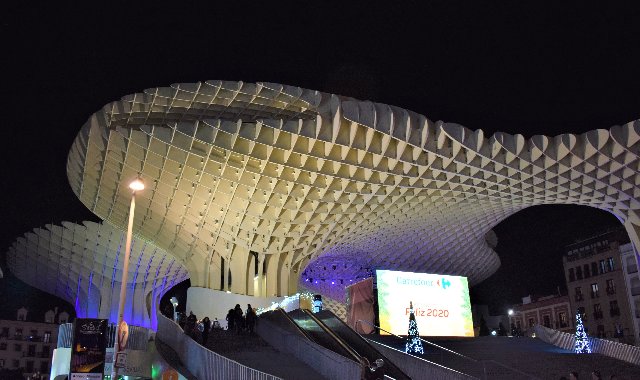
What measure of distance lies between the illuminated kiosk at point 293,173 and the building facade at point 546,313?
35629 mm

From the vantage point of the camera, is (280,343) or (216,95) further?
(216,95)

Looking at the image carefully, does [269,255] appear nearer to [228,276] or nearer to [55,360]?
[228,276]

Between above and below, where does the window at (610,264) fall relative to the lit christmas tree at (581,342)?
above

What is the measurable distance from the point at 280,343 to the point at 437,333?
647 inches

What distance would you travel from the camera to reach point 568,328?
6494 cm

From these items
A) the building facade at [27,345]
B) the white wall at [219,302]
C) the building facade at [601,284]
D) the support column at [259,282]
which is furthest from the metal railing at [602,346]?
the building facade at [27,345]

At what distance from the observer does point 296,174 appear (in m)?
28.0

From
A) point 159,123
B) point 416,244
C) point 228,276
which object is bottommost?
point 228,276

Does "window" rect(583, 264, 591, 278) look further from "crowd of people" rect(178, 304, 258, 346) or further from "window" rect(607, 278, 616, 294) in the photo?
"crowd of people" rect(178, 304, 258, 346)

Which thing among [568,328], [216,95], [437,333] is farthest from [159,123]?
[568,328]

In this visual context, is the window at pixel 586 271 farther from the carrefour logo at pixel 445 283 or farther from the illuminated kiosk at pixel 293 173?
the carrefour logo at pixel 445 283

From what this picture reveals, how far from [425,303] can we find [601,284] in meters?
38.0

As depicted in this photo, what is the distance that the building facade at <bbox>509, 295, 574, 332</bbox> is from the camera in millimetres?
66387

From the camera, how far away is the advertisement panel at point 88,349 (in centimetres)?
1227
